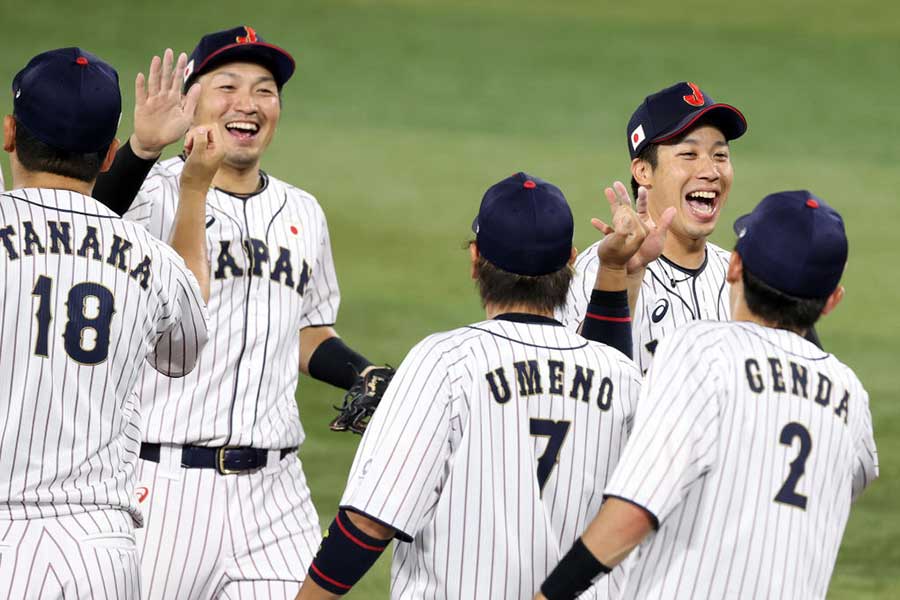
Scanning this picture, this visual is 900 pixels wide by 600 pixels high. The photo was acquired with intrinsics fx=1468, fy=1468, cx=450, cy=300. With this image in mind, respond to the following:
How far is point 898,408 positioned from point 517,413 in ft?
25.3

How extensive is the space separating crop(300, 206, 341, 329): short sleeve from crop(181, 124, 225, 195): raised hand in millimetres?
1180

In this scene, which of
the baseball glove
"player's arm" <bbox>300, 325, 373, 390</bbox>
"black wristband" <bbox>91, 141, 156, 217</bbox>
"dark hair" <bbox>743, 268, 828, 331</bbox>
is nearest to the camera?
"dark hair" <bbox>743, 268, 828, 331</bbox>

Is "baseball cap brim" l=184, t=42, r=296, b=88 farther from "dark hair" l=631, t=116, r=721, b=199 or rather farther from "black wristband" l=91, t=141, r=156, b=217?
"dark hair" l=631, t=116, r=721, b=199

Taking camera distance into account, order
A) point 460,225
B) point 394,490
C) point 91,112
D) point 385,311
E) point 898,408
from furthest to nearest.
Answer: point 460,225, point 385,311, point 898,408, point 91,112, point 394,490

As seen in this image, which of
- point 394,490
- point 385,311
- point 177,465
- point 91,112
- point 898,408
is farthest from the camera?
point 385,311

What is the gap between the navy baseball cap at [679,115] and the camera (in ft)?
17.0

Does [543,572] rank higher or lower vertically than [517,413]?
lower

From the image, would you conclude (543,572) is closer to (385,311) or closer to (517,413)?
(517,413)

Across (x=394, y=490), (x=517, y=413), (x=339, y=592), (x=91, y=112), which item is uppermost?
(x=91, y=112)

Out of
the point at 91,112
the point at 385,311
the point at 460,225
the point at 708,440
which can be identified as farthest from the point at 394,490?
the point at 460,225

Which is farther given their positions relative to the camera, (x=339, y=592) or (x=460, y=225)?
(x=460, y=225)

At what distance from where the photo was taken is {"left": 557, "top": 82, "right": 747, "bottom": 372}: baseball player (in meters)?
4.96

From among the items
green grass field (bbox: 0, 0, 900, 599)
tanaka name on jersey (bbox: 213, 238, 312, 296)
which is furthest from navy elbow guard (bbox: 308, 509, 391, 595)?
green grass field (bbox: 0, 0, 900, 599)

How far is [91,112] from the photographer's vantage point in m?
3.92
